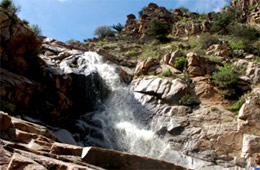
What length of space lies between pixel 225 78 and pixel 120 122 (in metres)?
6.46

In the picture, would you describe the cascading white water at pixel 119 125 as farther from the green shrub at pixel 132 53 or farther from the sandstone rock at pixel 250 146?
the green shrub at pixel 132 53

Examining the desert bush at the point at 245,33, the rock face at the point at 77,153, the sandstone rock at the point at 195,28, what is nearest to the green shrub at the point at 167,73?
the desert bush at the point at 245,33

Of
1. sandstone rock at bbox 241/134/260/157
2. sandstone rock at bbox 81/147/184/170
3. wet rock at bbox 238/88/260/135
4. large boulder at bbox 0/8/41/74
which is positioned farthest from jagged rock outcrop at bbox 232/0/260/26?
sandstone rock at bbox 81/147/184/170

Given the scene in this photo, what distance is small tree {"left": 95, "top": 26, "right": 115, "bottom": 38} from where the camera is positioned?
1462 inches

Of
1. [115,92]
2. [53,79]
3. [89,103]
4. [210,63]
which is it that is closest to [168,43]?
[210,63]

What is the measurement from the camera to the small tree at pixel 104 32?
122ft

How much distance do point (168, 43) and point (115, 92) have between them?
11883 millimetres

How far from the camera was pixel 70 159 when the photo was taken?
495cm

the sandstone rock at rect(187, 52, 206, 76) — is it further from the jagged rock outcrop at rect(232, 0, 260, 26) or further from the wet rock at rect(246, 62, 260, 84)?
the jagged rock outcrop at rect(232, 0, 260, 26)

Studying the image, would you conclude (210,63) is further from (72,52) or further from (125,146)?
(72,52)

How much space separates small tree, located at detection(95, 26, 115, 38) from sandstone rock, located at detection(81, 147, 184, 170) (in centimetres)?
3234

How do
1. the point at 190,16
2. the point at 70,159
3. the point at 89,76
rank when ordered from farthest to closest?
the point at 190,16
the point at 89,76
the point at 70,159

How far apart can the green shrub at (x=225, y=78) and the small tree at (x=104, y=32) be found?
22.8m

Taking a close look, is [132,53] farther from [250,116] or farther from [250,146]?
[250,146]
